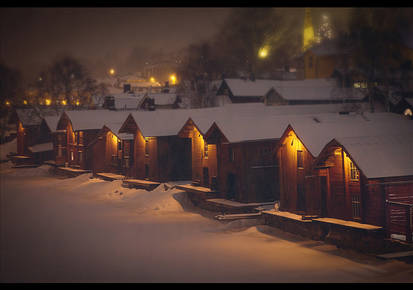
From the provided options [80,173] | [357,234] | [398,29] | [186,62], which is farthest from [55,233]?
[186,62]

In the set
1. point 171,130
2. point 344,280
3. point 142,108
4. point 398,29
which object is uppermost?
point 398,29

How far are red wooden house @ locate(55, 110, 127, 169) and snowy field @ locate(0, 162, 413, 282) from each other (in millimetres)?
18841

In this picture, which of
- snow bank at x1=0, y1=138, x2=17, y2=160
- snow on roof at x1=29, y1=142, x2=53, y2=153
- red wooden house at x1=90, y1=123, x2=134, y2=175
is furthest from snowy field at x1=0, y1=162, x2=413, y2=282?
snow bank at x1=0, y1=138, x2=17, y2=160

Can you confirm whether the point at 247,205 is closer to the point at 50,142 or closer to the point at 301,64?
the point at 50,142

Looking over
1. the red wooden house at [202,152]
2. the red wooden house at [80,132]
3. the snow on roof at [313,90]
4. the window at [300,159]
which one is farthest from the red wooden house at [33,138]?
the window at [300,159]

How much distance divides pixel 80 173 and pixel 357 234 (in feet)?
125

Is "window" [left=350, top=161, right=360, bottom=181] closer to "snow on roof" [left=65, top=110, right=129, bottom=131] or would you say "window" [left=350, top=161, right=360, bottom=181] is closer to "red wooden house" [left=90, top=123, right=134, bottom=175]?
"red wooden house" [left=90, top=123, right=134, bottom=175]

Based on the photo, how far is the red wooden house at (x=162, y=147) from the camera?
44.8 m

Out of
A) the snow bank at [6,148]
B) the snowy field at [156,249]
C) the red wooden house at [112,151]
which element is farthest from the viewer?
the snow bank at [6,148]

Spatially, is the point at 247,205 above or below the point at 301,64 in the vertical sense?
below

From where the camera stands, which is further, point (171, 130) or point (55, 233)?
point (171, 130)

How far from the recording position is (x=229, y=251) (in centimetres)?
2531

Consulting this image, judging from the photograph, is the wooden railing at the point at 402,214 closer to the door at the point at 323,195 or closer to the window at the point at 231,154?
the door at the point at 323,195

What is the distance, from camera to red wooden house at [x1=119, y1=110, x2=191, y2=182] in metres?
44.8
